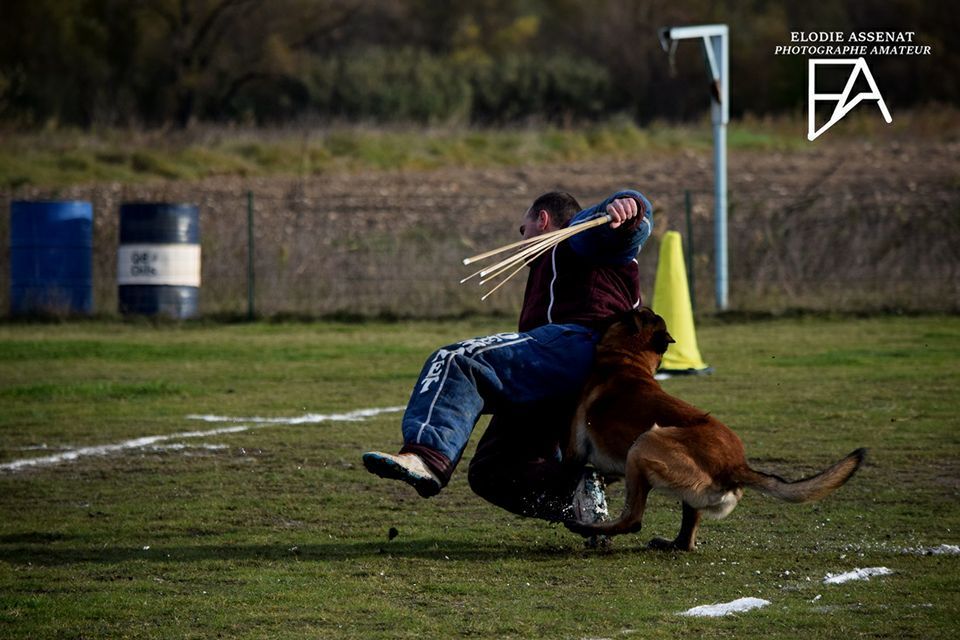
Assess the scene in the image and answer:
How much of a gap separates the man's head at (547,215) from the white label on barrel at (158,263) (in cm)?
1212

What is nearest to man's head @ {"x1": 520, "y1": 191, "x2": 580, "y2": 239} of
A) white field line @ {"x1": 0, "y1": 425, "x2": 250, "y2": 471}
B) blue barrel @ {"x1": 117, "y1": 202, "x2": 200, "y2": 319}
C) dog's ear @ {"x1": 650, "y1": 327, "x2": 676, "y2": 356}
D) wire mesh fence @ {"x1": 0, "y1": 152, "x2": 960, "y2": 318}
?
dog's ear @ {"x1": 650, "y1": 327, "x2": 676, "y2": 356}

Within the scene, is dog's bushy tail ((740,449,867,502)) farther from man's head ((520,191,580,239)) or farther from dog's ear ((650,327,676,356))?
man's head ((520,191,580,239))

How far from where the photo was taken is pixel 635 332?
17.8ft

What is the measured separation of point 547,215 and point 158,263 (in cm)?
1234

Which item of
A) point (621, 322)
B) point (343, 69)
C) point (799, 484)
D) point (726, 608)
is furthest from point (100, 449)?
point (343, 69)

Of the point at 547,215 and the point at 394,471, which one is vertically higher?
the point at 547,215

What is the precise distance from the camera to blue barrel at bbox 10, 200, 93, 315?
17.8 meters

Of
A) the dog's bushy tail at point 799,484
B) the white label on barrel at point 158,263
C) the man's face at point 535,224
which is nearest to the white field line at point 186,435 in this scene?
the man's face at point 535,224

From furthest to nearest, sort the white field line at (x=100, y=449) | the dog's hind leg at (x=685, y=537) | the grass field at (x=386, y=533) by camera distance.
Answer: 1. the white field line at (x=100, y=449)
2. the dog's hind leg at (x=685, y=537)
3. the grass field at (x=386, y=533)

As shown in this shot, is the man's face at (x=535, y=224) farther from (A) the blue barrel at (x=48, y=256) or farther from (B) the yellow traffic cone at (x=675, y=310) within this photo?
(A) the blue barrel at (x=48, y=256)

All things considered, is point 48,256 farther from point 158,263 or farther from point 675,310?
point 675,310

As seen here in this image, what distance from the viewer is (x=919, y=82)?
45.3 m

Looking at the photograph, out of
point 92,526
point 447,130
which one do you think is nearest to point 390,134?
point 447,130

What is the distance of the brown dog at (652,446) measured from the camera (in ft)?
16.4
